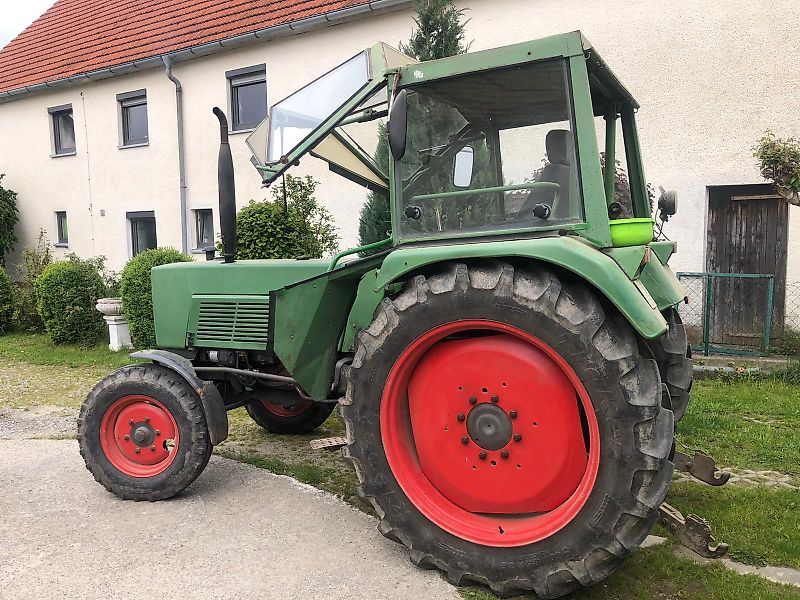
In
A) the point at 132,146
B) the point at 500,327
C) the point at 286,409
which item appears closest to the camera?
the point at 500,327

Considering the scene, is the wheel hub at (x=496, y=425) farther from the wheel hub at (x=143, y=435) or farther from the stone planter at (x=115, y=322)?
the stone planter at (x=115, y=322)

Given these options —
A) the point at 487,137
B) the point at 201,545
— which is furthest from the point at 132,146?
the point at 487,137

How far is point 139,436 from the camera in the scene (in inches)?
143

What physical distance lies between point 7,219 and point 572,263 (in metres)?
14.7

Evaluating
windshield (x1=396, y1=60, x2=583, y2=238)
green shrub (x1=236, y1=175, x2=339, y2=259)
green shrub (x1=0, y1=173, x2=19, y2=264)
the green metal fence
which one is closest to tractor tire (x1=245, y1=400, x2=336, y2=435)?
windshield (x1=396, y1=60, x2=583, y2=238)

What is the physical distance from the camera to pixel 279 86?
10578mm

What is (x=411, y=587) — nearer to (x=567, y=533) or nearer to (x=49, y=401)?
(x=567, y=533)

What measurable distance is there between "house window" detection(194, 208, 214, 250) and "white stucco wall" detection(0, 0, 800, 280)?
0.28 m

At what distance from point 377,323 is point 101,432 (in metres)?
1.93

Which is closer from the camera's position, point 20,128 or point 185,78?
point 185,78

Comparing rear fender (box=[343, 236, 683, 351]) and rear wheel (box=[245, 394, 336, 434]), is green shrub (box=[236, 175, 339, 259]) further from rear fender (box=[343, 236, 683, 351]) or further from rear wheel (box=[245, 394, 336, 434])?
rear fender (box=[343, 236, 683, 351])

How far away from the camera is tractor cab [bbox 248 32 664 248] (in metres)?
2.67

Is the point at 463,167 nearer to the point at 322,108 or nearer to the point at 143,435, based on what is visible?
the point at 322,108

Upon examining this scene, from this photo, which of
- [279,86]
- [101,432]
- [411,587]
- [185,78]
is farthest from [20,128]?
[411,587]
